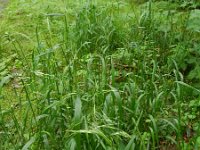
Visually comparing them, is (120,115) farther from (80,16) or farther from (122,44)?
(80,16)

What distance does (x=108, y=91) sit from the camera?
98.4 inches

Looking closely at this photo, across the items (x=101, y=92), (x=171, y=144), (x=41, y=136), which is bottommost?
(x=171, y=144)

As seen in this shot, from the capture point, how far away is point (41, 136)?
2.44 m

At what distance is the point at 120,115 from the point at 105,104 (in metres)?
0.12

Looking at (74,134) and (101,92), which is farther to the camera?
(101,92)

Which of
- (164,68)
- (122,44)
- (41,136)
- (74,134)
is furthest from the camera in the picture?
(122,44)

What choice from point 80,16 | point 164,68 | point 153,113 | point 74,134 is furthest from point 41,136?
point 80,16

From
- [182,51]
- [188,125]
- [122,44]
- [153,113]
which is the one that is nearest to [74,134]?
[153,113]

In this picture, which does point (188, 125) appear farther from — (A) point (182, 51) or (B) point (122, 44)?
(B) point (122, 44)

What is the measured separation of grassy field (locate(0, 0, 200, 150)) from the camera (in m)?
2.39

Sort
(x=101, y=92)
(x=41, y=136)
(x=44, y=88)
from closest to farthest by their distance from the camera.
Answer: (x=41, y=136)
(x=101, y=92)
(x=44, y=88)

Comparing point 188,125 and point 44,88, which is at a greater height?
point 44,88

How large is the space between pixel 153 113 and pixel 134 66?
0.79 m

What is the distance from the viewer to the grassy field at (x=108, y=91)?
2391 mm
